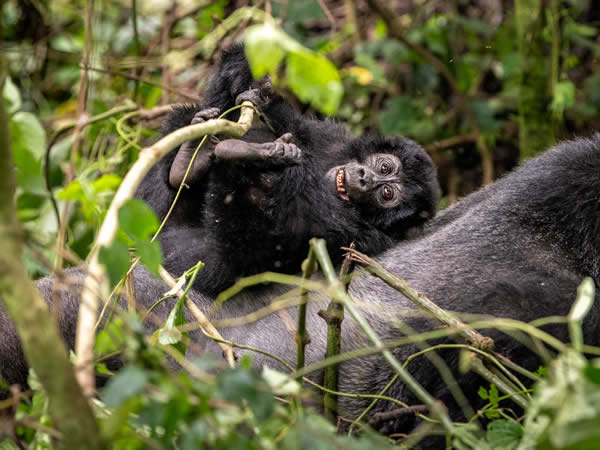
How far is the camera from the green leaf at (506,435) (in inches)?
47.6

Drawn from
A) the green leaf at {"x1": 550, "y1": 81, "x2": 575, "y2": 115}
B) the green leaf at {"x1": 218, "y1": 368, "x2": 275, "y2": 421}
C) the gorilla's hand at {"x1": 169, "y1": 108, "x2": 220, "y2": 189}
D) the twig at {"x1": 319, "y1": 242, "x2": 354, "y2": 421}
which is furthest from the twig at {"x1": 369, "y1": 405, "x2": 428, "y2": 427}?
the green leaf at {"x1": 550, "y1": 81, "x2": 575, "y2": 115}

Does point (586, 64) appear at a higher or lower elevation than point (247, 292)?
higher

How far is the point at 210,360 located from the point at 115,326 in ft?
0.46

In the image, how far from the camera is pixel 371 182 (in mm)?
2012

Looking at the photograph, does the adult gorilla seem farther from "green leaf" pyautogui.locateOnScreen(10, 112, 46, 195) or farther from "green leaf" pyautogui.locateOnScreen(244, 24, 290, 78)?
"green leaf" pyautogui.locateOnScreen(244, 24, 290, 78)

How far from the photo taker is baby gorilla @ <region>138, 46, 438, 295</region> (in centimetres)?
180

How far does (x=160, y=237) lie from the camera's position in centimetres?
207

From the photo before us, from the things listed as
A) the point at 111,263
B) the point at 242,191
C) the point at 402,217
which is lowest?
the point at 402,217

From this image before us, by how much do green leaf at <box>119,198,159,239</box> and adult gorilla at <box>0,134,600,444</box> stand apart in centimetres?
69

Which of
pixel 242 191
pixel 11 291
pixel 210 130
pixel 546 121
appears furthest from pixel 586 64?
pixel 11 291

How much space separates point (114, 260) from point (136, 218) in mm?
66

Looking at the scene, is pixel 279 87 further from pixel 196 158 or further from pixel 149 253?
pixel 149 253

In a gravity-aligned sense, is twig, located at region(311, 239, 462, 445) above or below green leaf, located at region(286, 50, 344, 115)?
below

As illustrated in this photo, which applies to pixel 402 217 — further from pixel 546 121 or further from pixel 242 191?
pixel 546 121
